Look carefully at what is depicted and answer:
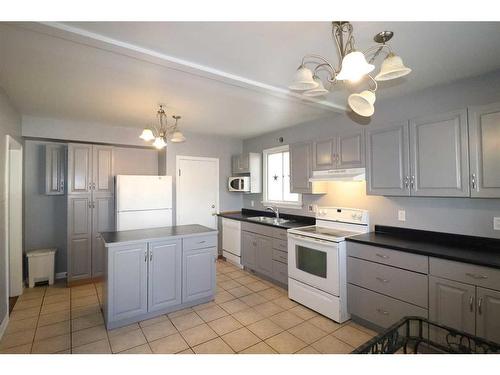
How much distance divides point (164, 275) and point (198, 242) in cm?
49

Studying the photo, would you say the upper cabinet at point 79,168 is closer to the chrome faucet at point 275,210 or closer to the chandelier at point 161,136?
the chandelier at point 161,136

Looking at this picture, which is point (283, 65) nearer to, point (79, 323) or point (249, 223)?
point (249, 223)

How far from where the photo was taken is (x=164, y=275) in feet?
8.85

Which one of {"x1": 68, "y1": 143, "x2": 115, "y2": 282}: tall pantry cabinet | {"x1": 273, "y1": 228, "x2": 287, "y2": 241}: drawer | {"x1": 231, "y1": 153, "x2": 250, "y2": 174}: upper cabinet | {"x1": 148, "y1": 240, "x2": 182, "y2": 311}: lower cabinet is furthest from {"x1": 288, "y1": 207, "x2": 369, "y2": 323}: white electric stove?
{"x1": 68, "y1": 143, "x2": 115, "y2": 282}: tall pantry cabinet

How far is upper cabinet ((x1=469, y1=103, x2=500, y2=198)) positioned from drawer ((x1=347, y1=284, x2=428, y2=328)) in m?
1.08

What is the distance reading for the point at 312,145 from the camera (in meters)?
3.39

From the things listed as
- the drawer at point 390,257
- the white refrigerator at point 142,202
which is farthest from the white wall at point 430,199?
the white refrigerator at point 142,202

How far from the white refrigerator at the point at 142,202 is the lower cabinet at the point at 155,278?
135 cm

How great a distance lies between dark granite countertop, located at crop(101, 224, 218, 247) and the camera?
249cm

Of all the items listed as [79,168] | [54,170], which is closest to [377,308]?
[79,168]

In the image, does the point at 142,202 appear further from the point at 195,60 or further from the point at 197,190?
the point at 195,60

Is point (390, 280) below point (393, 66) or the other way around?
below

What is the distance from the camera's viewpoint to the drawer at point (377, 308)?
7.06 ft
